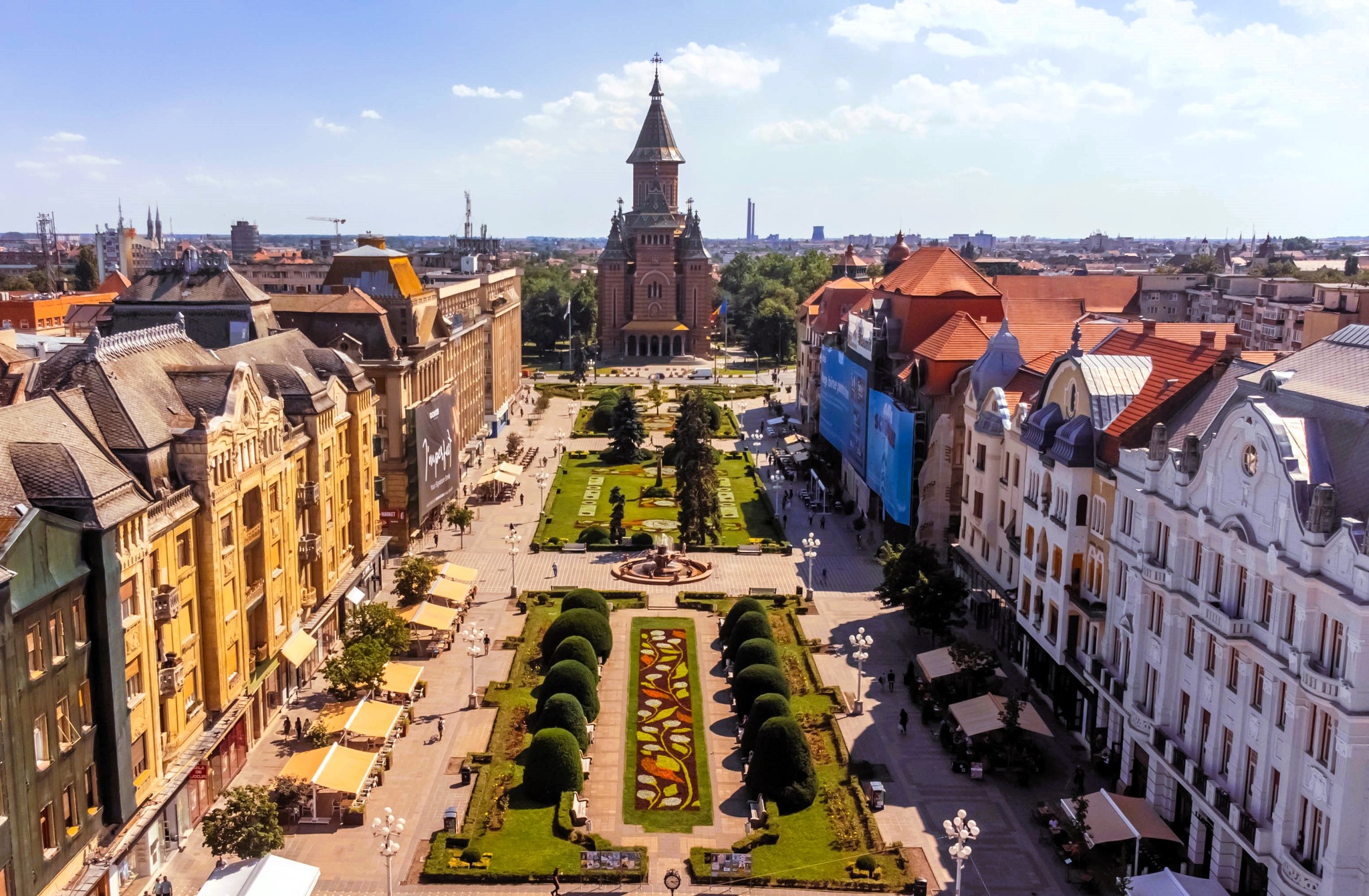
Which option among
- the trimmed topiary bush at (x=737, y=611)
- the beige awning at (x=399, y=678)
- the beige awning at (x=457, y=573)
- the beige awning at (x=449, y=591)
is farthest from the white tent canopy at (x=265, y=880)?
the beige awning at (x=457, y=573)

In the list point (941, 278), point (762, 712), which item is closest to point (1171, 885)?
point (762, 712)

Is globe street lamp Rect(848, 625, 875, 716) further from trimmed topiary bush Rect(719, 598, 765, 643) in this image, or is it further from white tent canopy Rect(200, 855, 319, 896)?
white tent canopy Rect(200, 855, 319, 896)

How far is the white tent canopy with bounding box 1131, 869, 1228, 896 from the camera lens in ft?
110

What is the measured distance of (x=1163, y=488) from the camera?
4094cm

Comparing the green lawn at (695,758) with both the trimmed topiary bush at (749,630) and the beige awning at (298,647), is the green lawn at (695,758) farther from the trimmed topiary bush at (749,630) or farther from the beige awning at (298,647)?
the beige awning at (298,647)

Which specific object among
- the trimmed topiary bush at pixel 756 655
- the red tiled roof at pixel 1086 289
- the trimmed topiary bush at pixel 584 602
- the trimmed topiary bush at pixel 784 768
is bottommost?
the trimmed topiary bush at pixel 784 768

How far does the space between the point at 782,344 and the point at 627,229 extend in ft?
93.4

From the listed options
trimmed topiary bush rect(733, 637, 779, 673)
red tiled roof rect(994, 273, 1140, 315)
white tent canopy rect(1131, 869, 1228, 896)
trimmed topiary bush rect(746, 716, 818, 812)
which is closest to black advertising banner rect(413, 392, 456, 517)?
trimmed topiary bush rect(733, 637, 779, 673)

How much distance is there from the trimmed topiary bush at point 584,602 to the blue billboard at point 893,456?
72.5 feet

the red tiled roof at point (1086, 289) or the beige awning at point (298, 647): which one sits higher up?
the red tiled roof at point (1086, 289)

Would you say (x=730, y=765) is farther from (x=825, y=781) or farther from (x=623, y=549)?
(x=623, y=549)

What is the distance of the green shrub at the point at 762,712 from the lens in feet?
149

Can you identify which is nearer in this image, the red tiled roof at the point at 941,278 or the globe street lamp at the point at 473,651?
the globe street lamp at the point at 473,651

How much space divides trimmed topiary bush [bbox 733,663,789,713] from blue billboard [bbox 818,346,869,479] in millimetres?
36241
